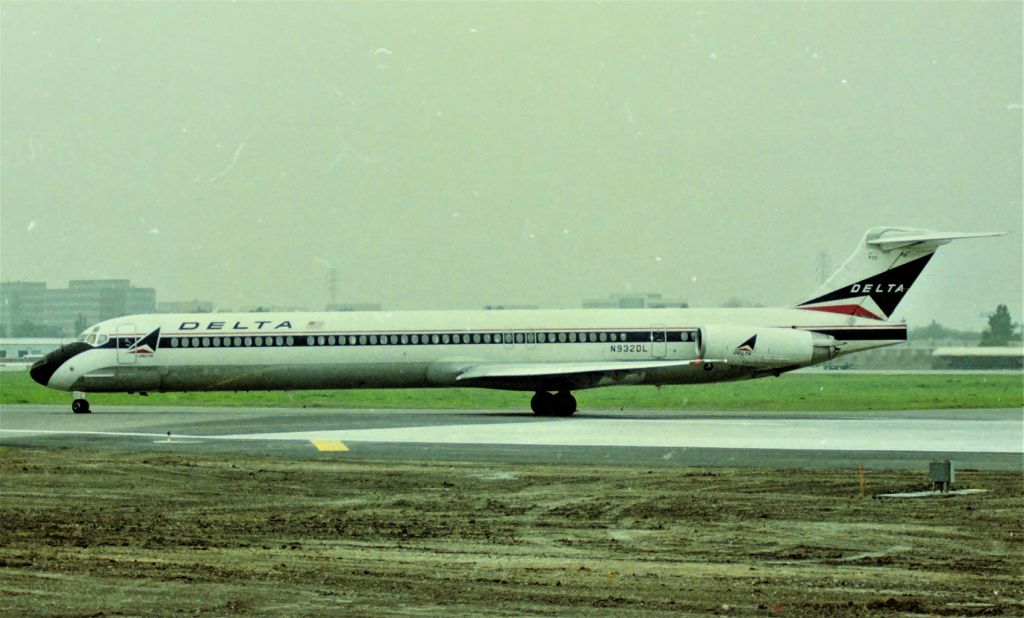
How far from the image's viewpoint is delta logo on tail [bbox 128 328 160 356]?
38.9 metres

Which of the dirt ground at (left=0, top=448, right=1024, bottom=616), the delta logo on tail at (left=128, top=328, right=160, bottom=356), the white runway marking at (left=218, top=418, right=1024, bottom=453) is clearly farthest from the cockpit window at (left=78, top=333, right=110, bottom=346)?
the dirt ground at (left=0, top=448, right=1024, bottom=616)

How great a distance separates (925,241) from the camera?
127 ft

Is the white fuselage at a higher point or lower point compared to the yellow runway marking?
higher

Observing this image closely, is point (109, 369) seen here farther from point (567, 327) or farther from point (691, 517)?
point (691, 517)

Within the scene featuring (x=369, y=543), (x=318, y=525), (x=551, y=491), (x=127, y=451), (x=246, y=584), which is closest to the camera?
(x=246, y=584)

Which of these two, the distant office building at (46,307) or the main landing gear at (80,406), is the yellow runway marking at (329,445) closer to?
the main landing gear at (80,406)

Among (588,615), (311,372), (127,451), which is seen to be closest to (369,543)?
(588,615)

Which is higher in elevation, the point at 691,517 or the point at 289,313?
the point at 289,313

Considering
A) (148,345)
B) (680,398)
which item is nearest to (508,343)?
(148,345)

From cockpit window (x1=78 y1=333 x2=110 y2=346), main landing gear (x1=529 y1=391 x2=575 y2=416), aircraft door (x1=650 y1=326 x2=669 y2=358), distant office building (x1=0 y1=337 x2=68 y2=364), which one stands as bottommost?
main landing gear (x1=529 y1=391 x2=575 y2=416)

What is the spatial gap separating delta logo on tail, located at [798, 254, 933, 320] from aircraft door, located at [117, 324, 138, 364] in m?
21.0

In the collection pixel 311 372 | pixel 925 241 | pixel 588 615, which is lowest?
pixel 588 615

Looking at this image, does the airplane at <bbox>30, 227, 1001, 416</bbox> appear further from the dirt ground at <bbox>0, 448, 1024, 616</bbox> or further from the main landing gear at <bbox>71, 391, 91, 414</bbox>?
the dirt ground at <bbox>0, 448, 1024, 616</bbox>

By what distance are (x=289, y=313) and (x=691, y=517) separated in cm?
2547
